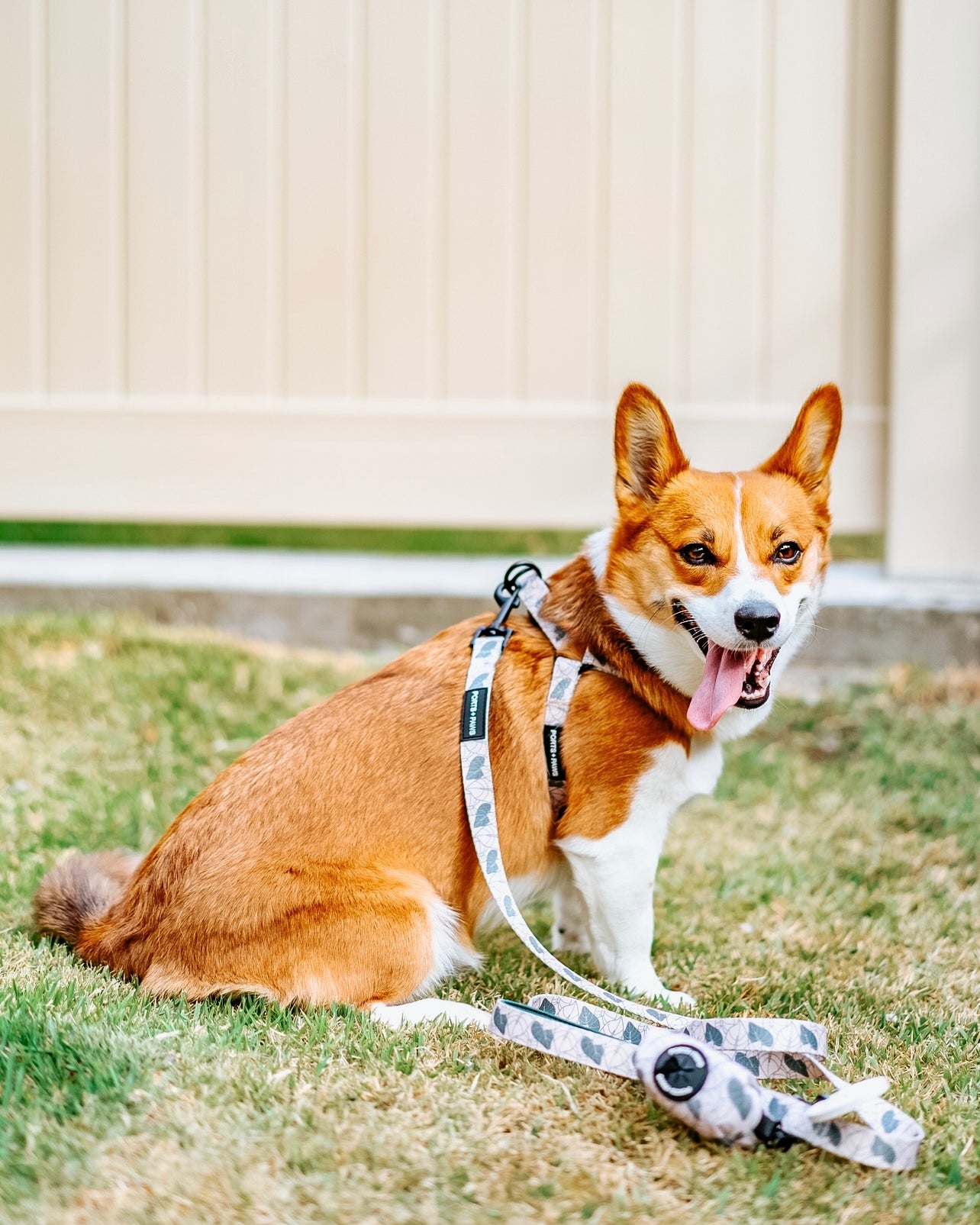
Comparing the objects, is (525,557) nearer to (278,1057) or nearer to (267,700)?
(267,700)

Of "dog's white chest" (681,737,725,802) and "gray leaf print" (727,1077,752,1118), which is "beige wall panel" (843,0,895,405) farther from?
"gray leaf print" (727,1077,752,1118)

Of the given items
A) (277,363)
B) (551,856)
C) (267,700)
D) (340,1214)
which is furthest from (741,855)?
(277,363)

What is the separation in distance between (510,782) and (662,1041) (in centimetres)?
62

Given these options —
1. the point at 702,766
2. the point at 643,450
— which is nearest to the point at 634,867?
the point at 702,766

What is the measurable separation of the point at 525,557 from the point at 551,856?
3.06m

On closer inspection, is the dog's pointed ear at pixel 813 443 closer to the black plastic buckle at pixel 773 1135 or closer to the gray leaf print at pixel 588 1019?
the gray leaf print at pixel 588 1019

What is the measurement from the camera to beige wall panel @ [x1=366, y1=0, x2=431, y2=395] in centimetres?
455

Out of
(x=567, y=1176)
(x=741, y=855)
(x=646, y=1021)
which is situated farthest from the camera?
(x=741, y=855)

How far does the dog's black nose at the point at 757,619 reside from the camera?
2.21m

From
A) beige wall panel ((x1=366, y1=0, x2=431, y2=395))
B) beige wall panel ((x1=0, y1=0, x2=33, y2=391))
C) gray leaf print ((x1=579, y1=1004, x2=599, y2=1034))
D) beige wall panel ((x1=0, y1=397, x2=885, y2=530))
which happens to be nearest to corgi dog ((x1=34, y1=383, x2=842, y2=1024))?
gray leaf print ((x1=579, y1=1004, x2=599, y2=1034))

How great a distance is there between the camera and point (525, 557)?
5.46 metres

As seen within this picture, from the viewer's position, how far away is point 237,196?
4.65 meters

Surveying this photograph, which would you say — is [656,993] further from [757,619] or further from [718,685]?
[757,619]

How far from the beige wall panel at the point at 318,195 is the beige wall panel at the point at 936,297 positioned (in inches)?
78.5
